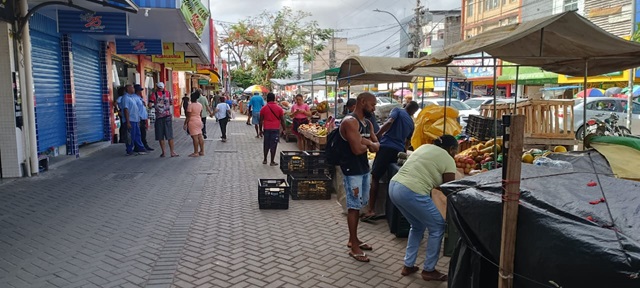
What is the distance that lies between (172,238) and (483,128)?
4851 mm

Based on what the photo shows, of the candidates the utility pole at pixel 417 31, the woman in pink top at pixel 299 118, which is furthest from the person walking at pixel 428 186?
the utility pole at pixel 417 31

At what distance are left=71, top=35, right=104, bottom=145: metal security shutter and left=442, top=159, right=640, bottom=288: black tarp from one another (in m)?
11.6

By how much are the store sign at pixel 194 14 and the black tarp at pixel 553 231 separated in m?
8.31

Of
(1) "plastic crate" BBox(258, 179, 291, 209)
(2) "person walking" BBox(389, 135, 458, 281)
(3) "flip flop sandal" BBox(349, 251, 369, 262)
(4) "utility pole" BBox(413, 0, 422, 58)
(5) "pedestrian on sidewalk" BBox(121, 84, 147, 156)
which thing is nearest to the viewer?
(2) "person walking" BBox(389, 135, 458, 281)

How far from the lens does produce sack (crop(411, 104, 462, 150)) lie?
7363mm

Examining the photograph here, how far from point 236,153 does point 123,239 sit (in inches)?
310

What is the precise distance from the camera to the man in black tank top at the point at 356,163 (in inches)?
200

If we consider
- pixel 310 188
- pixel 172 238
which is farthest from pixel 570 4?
pixel 172 238

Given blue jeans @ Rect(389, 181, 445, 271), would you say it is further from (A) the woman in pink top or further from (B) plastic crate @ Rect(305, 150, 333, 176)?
(A) the woman in pink top

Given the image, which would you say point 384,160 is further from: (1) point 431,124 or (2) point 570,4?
(2) point 570,4

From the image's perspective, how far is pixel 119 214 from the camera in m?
6.54

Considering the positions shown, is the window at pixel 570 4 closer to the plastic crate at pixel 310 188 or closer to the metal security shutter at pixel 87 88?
the metal security shutter at pixel 87 88

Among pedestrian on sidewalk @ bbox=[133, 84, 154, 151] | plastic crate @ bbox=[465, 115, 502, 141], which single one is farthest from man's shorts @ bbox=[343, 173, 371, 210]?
pedestrian on sidewalk @ bbox=[133, 84, 154, 151]

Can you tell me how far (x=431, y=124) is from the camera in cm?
751
